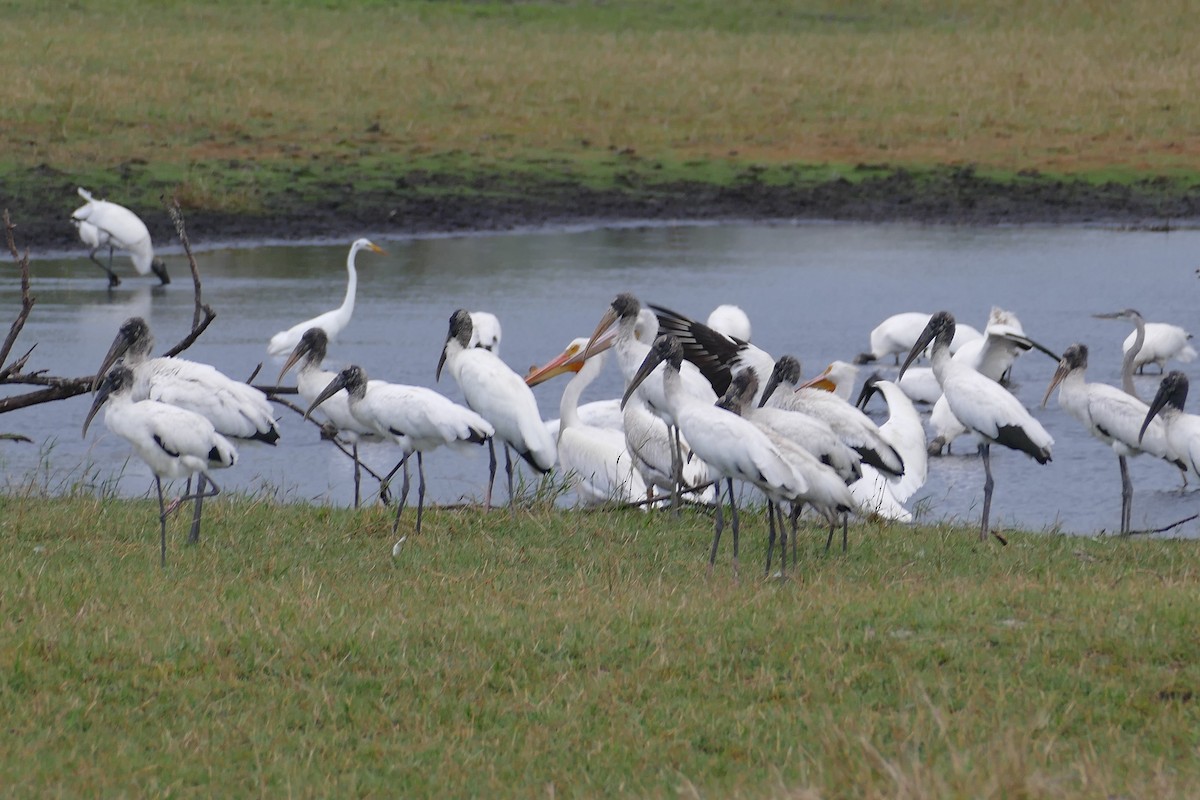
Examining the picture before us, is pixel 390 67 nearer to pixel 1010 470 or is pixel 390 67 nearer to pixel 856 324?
pixel 856 324

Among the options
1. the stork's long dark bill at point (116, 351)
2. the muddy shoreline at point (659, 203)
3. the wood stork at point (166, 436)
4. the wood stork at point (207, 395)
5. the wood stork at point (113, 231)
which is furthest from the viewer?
the muddy shoreline at point (659, 203)

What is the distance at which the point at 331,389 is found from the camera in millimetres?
8250

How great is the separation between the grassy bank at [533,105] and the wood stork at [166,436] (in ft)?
43.7

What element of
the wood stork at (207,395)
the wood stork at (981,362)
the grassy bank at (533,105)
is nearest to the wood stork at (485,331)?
the wood stork at (981,362)

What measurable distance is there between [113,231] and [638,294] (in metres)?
5.23

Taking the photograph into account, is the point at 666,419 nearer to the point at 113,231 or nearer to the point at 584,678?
the point at 584,678

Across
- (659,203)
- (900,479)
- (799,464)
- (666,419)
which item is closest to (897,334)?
(900,479)

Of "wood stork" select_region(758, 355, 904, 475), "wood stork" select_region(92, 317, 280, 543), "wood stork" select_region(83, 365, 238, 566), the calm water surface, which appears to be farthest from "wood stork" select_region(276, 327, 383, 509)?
"wood stork" select_region(758, 355, 904, 475)

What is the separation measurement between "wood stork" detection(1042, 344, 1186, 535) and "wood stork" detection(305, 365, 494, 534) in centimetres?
317

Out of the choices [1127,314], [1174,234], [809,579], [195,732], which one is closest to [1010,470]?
[1127,314]

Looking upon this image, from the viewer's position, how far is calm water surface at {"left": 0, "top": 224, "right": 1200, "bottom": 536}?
33.6 feet

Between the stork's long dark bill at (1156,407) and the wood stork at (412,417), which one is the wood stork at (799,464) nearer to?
the wood stork at (412,417)

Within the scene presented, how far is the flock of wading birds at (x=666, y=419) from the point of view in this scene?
677cm

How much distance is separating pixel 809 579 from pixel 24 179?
15.8 m
